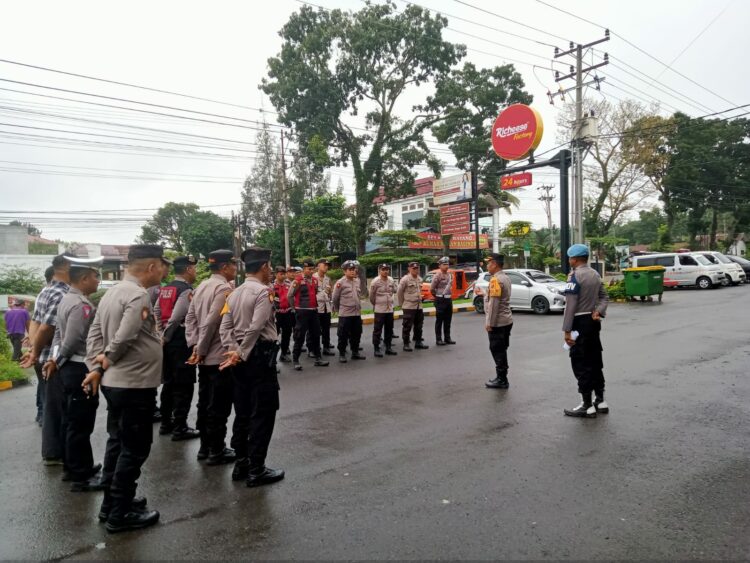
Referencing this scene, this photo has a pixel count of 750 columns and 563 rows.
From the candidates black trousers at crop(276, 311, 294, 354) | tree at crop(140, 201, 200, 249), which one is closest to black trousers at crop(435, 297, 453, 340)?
black trousers at crop(276, 311, 294, 354)

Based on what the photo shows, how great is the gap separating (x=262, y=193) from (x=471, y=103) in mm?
17065

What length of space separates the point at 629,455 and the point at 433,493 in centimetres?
192

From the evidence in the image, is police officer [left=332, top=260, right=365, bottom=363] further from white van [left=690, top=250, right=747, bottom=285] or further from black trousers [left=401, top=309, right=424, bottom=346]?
white van [left=690, top=250, right=747, bottom=285]

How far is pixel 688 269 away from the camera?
2391 cm

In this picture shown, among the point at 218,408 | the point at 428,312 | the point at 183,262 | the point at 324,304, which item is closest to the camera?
the point at 218,408

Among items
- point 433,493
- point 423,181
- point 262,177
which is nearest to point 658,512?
point 433,493

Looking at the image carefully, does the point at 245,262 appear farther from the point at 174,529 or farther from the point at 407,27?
the point at 407,27

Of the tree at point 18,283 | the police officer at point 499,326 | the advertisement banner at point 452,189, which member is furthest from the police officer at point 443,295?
the tree at point 18,283

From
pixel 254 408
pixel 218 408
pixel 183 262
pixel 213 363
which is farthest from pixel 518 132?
pixel 254 408

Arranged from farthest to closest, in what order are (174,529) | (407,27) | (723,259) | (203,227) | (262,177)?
1. (203,227)
2. (262,177)
3. (407,27)
4. (723,259)
5. (174,529)

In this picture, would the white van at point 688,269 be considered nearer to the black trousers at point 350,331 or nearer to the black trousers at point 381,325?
the black trousers at point 381,325

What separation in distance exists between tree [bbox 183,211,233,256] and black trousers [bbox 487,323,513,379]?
39905mm

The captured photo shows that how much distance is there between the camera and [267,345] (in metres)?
4.13

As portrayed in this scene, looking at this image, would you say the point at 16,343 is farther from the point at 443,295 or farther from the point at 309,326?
the point at 443,295
